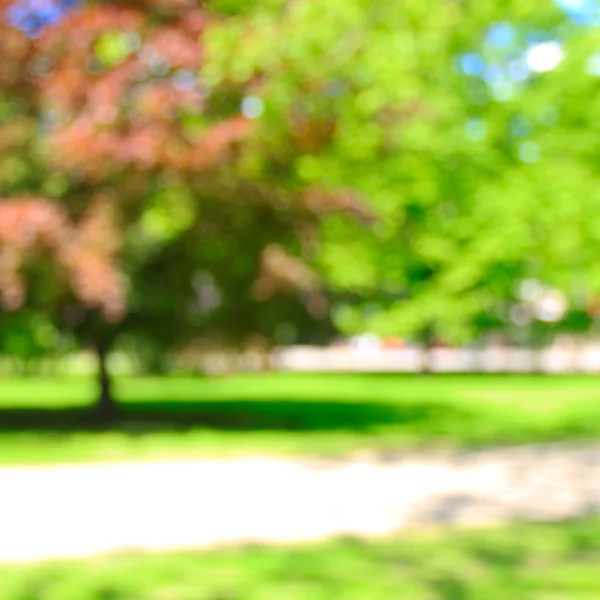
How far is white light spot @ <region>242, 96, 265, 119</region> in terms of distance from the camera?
12.4 m

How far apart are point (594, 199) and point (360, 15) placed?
15.7 ft

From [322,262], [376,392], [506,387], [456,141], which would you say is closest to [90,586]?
[322,262]

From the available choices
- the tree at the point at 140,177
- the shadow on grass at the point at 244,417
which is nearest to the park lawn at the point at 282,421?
the shadow on grass at the point at 244,417

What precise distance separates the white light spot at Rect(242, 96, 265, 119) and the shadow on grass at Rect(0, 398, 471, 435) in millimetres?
4407

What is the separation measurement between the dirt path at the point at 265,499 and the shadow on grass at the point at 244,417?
168 inches

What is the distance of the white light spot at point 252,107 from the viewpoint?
1240 centimetres

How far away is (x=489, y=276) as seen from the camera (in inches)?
656

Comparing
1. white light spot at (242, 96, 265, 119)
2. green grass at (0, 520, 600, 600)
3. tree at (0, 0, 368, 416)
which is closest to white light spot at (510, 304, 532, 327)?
tree at (0, 0, 368, 416)

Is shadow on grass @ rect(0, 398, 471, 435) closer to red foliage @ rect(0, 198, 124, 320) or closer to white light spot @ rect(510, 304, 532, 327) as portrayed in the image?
red foliage @ rect(0, 198, 124, 320)

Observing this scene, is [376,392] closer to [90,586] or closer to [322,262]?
[322,262]

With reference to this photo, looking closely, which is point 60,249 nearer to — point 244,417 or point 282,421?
point 282,421

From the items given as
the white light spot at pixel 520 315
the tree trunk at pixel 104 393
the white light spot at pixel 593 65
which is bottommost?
the tree trunk at pixel 104 393

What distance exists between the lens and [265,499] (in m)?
7.79

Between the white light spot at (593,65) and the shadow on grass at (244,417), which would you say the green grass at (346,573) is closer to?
the shadow on grass at (244,417)
